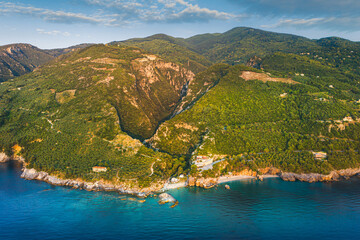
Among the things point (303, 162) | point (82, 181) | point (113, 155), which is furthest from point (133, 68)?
point (303, 162)

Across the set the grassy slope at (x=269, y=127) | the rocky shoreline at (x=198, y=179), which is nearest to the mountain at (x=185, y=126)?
the grassy slope at (x=269, y=127)

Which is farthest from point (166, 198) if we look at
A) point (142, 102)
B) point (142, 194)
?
point (142, 102)

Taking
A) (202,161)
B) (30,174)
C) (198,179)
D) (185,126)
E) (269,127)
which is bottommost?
(198,179)

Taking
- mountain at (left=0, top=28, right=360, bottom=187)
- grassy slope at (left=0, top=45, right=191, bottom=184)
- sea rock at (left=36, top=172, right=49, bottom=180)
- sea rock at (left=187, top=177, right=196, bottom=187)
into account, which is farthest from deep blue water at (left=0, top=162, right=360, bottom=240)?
grassy slope at (left=0, top=45, right=191, bottom=184)

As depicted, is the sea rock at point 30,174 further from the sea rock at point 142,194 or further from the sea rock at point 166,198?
the sea rock at point 166,198

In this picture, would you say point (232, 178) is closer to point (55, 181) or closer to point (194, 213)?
point (194, 213)

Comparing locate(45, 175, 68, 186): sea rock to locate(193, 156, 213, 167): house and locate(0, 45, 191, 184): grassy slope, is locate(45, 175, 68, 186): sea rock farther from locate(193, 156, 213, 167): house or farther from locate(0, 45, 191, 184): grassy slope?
locate(193, 156, 213, 167): house
